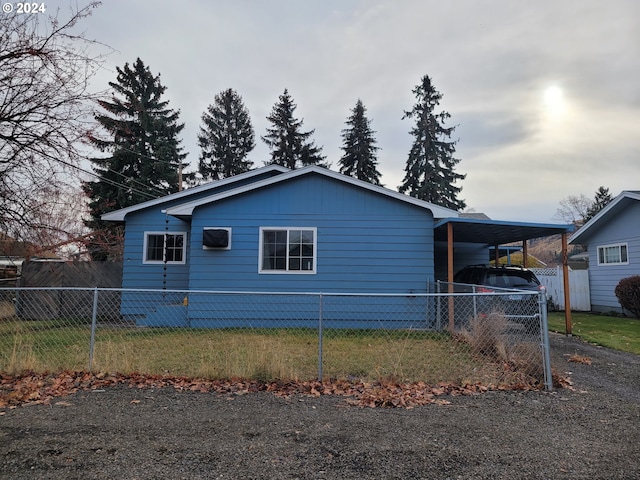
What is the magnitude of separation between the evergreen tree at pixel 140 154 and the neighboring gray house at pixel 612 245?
63.3ft

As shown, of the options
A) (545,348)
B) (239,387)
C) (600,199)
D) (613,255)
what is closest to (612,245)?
(613,255)

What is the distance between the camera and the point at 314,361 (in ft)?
19.7

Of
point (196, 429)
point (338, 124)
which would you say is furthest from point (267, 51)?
point (338, 124)

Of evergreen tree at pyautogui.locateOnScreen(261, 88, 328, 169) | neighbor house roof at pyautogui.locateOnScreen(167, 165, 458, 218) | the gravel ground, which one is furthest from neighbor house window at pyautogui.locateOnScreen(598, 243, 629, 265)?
evergreen tree at pyautogui.locateOnScreen(261, 88, 328, 169)

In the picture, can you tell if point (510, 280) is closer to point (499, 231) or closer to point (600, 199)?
point (499, 231)

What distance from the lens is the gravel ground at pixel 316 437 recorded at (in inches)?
112

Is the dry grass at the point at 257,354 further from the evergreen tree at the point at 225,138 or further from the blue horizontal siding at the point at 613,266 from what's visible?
the evergreen tree at the point at 225,138

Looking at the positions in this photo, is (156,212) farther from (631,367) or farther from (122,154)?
(122,154)

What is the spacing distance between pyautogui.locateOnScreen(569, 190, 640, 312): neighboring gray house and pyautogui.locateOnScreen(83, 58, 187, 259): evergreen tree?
760 inches

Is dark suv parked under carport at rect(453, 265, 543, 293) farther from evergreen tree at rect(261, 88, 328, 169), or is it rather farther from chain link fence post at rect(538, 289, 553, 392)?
evergreen tree at rect(261, 88, 328, 169)

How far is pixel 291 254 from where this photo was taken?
32.9 ft

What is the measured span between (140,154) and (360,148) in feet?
55.3

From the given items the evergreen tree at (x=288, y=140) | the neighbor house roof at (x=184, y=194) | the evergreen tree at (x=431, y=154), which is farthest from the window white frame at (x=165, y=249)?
the evergreen tree at (x=431, y=154)

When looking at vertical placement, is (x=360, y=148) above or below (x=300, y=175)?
above
